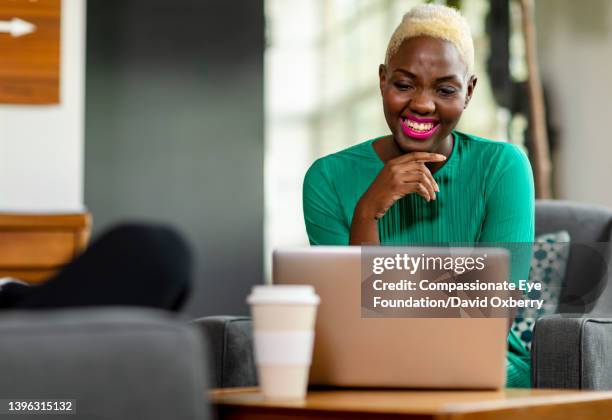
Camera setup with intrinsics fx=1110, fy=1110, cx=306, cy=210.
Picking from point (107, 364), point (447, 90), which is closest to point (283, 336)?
point (107, 364)

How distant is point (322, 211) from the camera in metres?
2.40

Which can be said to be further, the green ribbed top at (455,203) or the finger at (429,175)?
the green ribbed top at (455,203)

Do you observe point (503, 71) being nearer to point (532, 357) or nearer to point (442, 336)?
point (532, 357)

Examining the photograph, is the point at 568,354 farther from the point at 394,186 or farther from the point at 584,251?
the point at 584,251

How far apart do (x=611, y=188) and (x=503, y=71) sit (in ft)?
2.83

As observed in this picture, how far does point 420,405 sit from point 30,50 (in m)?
3.14

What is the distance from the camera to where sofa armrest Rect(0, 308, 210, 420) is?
0.99 m

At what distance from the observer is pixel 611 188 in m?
4.66

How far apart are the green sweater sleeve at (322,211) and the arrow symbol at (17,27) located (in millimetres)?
2079

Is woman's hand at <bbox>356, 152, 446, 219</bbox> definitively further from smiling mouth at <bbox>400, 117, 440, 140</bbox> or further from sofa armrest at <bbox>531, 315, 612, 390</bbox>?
sofa armrest at <bbox>531, 315, 612, 390</bbox>

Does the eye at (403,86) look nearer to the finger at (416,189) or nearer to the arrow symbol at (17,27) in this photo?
the finger at (416,189)

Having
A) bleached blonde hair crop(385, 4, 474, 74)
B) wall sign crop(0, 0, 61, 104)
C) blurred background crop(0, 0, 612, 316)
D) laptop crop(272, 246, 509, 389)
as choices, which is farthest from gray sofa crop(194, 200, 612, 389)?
blurred background crop(0, 0, 612, 316)

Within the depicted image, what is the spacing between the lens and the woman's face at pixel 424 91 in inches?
88.3

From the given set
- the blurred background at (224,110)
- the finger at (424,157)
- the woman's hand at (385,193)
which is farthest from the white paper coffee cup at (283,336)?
the blurred background at (224,110)
